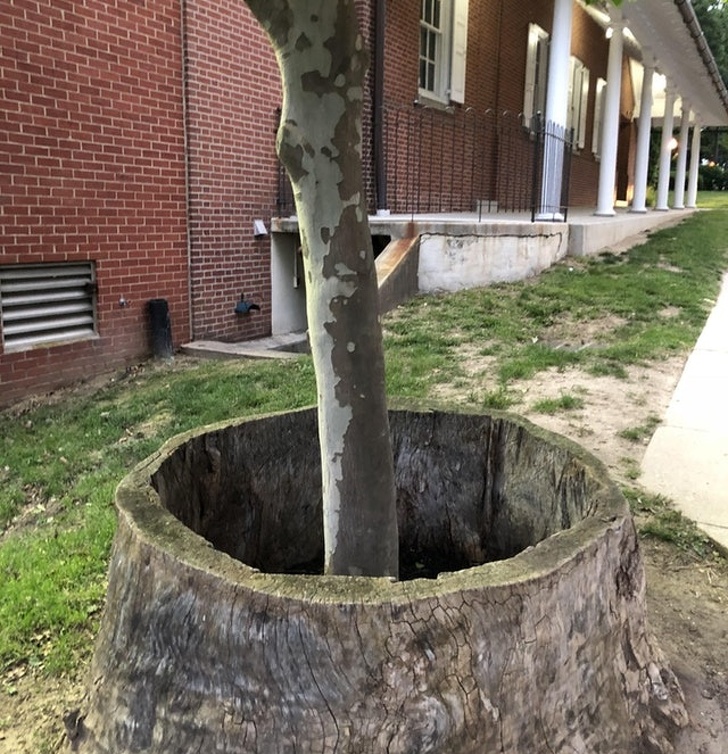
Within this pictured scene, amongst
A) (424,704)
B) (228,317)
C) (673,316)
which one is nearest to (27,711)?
(424,704)

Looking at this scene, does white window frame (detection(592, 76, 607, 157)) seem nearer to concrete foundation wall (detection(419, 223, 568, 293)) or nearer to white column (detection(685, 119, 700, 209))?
white column (detection(685, 119, 700, 209))

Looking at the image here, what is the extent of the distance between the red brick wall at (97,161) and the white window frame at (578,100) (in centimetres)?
1240

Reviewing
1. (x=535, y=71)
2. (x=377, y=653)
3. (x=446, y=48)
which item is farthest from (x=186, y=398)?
(x=535, y=71)

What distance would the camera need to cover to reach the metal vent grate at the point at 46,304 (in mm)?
6008

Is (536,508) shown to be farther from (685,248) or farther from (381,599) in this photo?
(685,248)

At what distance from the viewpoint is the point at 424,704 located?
1692 mm

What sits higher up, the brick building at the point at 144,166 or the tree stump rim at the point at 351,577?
the brick building at the point at 144,166

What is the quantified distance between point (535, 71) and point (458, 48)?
151 inches

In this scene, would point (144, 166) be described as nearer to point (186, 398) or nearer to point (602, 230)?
point (186, 398)

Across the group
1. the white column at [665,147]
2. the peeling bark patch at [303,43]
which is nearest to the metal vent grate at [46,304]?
the peeling bark patch at [303,43]

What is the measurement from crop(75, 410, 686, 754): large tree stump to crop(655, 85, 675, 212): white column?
17.7m

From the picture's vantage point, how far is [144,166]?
6879 millimetres

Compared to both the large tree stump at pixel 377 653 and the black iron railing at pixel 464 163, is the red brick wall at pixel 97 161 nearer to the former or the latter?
the black iron railing at pixel 464 163

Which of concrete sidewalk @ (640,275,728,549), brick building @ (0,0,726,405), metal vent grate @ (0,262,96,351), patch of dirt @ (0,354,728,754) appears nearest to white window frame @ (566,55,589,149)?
brick building @ (0,0,726,405)
